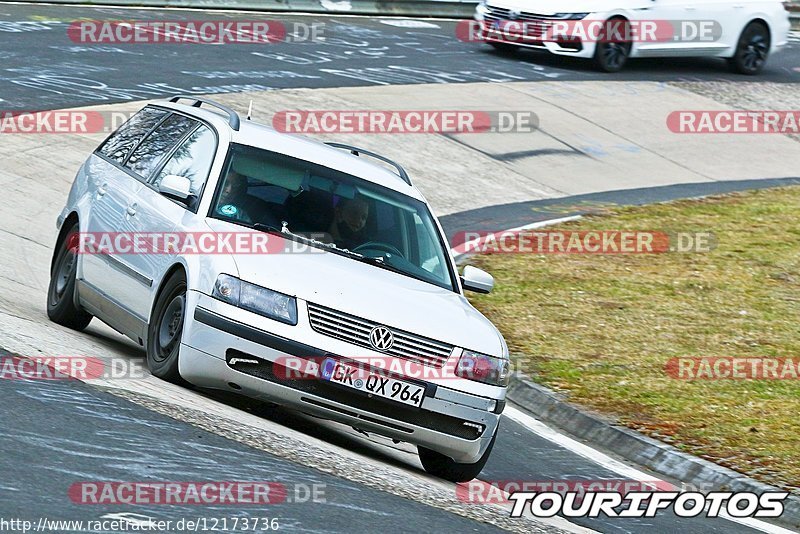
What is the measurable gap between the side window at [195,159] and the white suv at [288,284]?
0.01 metres

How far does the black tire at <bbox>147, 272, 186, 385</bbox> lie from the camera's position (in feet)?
25.6

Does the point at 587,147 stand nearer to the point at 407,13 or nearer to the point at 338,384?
the point at 407,13

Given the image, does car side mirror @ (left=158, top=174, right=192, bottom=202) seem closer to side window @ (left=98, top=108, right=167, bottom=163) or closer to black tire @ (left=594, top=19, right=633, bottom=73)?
side window @ (left=98, top=108, right=167, bottom=163)

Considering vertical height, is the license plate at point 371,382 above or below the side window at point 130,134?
below

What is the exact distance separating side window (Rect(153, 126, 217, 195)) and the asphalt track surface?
1426 mm

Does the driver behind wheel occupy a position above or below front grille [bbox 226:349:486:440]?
above

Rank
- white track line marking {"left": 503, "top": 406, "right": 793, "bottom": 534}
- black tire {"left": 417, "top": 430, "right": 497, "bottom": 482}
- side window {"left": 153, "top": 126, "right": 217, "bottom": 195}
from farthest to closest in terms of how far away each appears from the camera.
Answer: side window {"left": 153, "top": 126, "right": 217, "bottom": 195}
white track line marking {"left": 503, "top": 406, "right": 793, "bottom": 534}
black tire {"left": 417, "top": 430, "right": 497, "bottom": 482}

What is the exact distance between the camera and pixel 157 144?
948 centimetres

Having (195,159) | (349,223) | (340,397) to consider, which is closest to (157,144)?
(195,159)

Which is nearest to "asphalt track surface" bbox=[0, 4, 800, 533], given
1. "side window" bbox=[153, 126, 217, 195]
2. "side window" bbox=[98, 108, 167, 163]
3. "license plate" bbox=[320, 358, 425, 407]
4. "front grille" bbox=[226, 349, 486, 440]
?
"front grille" bbox=[226, 349, 486, 440]

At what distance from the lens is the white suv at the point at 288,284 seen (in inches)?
294

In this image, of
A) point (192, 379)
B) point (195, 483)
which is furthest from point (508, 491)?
point (195, 483)

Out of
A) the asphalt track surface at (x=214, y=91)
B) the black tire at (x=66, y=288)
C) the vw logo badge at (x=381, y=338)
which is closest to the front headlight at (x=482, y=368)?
the vw logo badge at (x=381, y=338)

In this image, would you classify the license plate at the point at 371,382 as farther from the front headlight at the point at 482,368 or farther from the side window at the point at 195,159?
the side window at the point at 195,159
